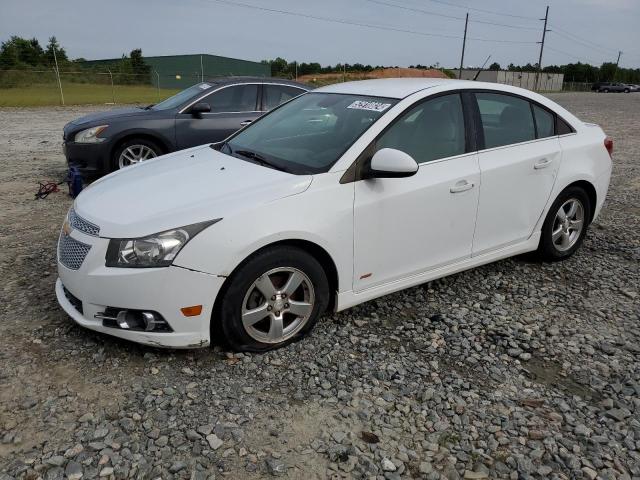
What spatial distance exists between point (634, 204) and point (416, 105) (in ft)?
15.9

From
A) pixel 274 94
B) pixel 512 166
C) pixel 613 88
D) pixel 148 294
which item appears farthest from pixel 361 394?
pixel 613 88

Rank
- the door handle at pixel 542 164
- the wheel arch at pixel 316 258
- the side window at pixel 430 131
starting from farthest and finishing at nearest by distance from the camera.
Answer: the door handle at pixel 542 164 → the side window at pixel 430 131 → the wheel arch at pixel 316 258

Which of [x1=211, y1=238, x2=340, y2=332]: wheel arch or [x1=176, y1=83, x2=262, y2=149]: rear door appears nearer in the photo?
[x1=211, y1=238, x2=340, y2=332]: wheel arch

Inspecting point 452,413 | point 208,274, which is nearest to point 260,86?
point 208,274

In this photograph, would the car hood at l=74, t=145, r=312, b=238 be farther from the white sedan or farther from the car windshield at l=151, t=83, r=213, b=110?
the car windshield at l=151, t=83, r=213, b=110

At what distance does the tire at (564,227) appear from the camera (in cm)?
464

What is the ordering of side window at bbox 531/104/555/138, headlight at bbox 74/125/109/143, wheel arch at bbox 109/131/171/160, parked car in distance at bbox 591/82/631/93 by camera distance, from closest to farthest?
side window at bbox 531/104/555/138
headlight at bbox 74/125/109/143
wheel arch at bbox 109/131/171/160
parked car in distance at bbox 591/82/631/93

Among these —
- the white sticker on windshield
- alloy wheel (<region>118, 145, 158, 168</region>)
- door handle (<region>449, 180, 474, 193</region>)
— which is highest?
the white sticker on windshield

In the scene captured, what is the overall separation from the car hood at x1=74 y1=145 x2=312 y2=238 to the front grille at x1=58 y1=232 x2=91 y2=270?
0.54 feet

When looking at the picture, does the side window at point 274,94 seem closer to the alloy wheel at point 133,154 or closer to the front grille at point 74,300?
the alloy wheel at point 133,154

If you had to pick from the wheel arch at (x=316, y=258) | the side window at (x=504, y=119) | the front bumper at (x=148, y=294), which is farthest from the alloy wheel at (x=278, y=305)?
the side window at (x=504, y=119)

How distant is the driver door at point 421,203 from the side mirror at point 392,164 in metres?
0.14

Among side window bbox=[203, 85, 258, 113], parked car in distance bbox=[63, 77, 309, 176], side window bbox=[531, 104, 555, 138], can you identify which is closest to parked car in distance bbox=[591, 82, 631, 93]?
parked car in distance bbox=[63, 77, 309, 176]

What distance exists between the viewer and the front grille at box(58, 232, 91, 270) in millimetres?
3102
